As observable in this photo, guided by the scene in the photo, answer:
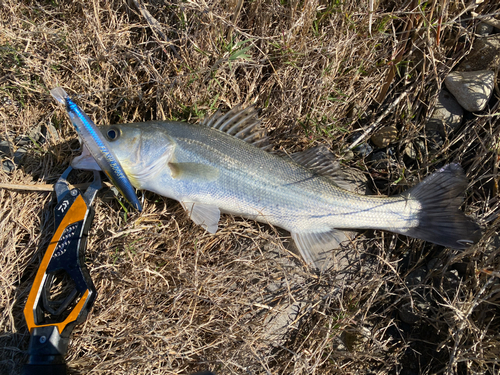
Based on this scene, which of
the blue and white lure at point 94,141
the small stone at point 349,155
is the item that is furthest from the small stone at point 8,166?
the small stone at point 349,155

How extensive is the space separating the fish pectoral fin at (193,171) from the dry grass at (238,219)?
40cm

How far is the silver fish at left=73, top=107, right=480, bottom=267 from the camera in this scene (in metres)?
2.79

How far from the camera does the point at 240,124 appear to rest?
9.99ft

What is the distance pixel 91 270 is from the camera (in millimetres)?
2779

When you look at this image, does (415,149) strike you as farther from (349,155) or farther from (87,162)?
(87,162)

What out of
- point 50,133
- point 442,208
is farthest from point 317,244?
point 50,133

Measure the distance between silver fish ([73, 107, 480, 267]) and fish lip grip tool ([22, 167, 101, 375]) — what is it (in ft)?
1.12

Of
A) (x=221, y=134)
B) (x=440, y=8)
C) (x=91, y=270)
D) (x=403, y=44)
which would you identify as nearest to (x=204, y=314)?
(x=91, y=270)

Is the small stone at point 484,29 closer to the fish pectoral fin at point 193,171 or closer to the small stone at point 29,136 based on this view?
the fish pectoral fin at point 193,171

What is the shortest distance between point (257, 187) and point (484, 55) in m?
2.65

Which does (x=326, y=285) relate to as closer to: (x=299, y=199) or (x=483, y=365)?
(x=299, y=199)

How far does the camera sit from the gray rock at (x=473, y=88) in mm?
3219

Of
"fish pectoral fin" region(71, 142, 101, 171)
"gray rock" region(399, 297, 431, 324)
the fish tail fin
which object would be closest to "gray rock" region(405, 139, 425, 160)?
the fish tail fin

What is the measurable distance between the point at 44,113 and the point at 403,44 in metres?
3.58
